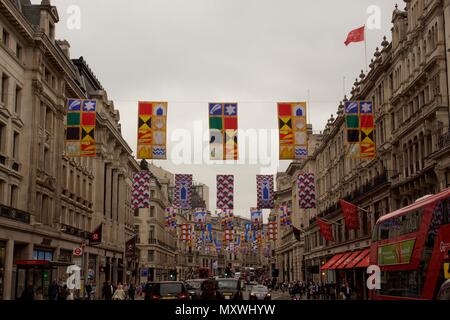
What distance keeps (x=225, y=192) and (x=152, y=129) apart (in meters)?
21.1

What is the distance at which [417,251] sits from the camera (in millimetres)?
19656

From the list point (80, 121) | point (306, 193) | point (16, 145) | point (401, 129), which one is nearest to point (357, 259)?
point (306, 193)

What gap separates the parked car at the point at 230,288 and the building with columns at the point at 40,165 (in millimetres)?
7923

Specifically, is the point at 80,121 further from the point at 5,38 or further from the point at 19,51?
the point at 19,51

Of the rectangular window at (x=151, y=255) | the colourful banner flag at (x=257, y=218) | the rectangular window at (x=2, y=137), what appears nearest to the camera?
the rectangular window at (x=2, y=137)

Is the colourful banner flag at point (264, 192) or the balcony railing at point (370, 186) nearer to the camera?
the balcony railing at point (370, 186)

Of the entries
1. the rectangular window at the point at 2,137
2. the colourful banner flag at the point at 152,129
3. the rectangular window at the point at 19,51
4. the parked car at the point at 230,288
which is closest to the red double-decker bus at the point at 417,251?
the parked car at the point at 230,288

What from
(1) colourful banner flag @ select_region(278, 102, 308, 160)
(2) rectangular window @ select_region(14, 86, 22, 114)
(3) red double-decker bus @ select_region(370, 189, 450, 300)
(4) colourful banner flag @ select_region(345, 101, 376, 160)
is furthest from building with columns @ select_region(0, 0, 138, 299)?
(3) red double-decker bus @ select_region(370, 189, 450, 300)

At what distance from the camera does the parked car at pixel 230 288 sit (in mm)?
33438

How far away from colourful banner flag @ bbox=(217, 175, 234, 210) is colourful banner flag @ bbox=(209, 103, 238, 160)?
19643 millimetres

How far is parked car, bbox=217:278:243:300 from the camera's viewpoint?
33438mm

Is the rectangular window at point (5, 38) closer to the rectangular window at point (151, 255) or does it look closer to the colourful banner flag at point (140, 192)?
the colourful banner flag at point (140, 192)

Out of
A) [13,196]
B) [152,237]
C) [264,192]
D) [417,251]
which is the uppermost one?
[264,192]
